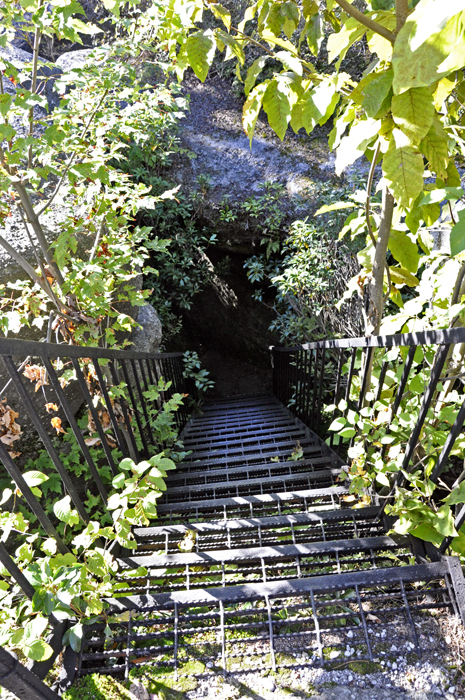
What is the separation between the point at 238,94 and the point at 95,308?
822 cm

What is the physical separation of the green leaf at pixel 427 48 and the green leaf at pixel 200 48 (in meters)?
0.59

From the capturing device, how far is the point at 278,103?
108 centimetres

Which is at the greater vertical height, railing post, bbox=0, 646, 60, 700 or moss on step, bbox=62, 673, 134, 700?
railing post, bbox=0, 646, 60, 700

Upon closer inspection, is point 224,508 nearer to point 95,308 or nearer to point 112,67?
point 95,308

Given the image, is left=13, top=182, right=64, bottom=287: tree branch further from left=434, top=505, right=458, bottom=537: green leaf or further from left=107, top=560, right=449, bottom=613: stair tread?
left=434, top=505, right=458, bottom=537: green leaf

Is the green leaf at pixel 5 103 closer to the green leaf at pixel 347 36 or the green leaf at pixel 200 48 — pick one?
the green leaf at pixel 200 48

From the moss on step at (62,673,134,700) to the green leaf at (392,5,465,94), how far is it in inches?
63.1

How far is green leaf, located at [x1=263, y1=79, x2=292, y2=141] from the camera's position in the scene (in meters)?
1.07

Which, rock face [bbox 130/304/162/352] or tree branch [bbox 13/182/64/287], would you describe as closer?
tree branch [bbox 13/182/64/287]

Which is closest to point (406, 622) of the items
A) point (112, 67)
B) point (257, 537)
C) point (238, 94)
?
point (257, 537)

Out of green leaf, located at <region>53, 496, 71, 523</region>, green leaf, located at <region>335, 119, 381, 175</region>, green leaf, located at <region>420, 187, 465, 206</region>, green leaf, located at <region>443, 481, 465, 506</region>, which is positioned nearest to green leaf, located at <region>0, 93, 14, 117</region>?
green leaf, located at <region>335, 119, 381, 175</region>

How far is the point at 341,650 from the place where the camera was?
1.19 meters

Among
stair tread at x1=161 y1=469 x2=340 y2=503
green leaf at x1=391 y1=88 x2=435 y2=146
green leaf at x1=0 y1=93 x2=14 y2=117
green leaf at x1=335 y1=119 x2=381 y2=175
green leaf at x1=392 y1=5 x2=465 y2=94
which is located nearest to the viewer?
green leaf at x1=392 y1=5 x2=465 y2=94

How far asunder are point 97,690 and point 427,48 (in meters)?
1.70
